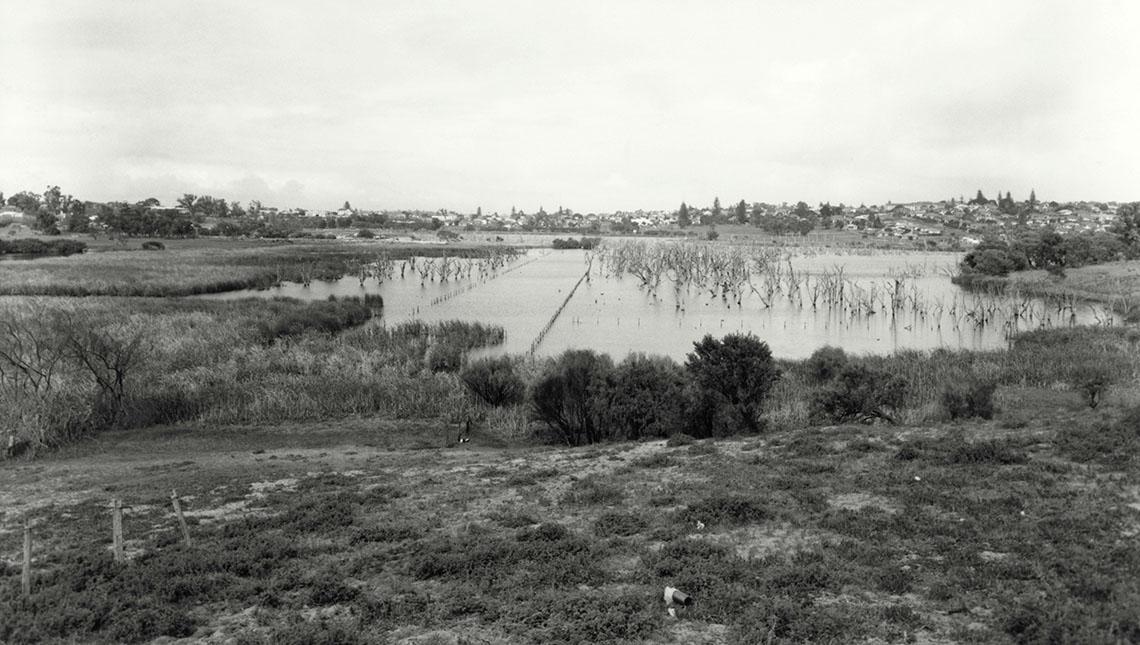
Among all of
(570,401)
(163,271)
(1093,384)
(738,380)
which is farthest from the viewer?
(163,271)

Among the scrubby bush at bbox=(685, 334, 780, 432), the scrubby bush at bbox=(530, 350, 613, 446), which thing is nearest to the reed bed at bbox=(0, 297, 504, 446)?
the scrubby bush at bbox=(530, 350, 613, 446)

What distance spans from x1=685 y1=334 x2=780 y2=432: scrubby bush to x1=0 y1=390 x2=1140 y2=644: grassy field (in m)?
3.14

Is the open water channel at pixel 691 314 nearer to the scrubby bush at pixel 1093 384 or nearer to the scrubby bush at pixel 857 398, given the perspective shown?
the scrubby bush at pixel 1093 384

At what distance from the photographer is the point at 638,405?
18234mm

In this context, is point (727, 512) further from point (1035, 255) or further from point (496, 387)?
point (1035, 255)

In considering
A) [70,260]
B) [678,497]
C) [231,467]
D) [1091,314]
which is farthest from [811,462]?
[70,260]

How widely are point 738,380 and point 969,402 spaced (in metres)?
5.17

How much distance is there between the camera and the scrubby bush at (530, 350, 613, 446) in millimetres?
18609

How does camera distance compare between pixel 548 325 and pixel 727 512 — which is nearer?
pixel 727 512

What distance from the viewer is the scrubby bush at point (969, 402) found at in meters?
17.6

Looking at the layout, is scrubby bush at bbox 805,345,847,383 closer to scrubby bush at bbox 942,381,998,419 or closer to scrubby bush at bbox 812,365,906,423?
scrubby bush at bbox 812,365,906,423

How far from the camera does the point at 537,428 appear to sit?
64.2 feet

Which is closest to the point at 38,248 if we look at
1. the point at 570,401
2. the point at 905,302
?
the point at 570,401

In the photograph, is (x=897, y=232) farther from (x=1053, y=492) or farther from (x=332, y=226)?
(x=1053, y=492)
